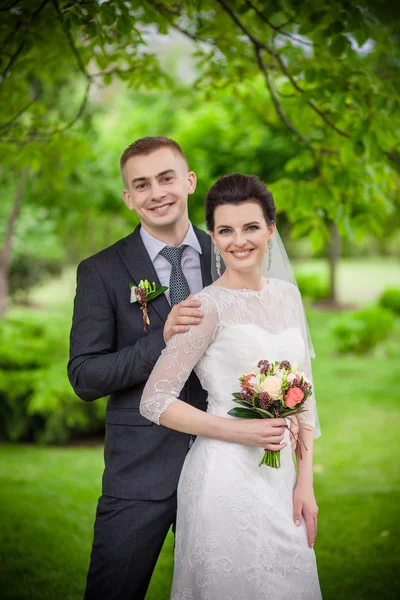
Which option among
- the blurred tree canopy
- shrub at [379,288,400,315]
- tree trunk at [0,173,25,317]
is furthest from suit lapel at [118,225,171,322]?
shrub at [379,288,400,315]

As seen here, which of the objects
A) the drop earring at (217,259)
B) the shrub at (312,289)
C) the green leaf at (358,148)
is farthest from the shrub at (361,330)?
the drop earring at (217,259)

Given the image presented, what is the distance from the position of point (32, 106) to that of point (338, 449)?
6.19 meters

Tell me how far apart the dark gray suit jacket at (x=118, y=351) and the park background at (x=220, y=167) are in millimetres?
1295

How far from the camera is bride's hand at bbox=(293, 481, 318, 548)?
9.14 ft

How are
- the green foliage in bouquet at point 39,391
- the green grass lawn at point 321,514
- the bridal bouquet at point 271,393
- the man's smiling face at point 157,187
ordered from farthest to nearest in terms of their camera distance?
the green foliage in bouquet at point 39,391, the green grass lawn at point 321,514, the man's smiling face at point 157,187, the bridal bouquet at point 271,393

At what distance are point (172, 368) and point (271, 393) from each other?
17.0 inches

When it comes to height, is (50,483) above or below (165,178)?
below

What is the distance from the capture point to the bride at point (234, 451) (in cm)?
266

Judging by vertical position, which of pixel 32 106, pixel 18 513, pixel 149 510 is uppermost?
pixel 32 106

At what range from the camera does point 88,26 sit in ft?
11.5

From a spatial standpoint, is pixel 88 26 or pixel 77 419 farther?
pixel 77 419

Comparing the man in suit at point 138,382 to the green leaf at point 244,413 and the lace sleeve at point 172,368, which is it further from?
the green leaf at point 244,413

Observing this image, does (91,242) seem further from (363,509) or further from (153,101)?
(363,509)

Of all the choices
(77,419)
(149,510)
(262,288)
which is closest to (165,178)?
(262,288)
